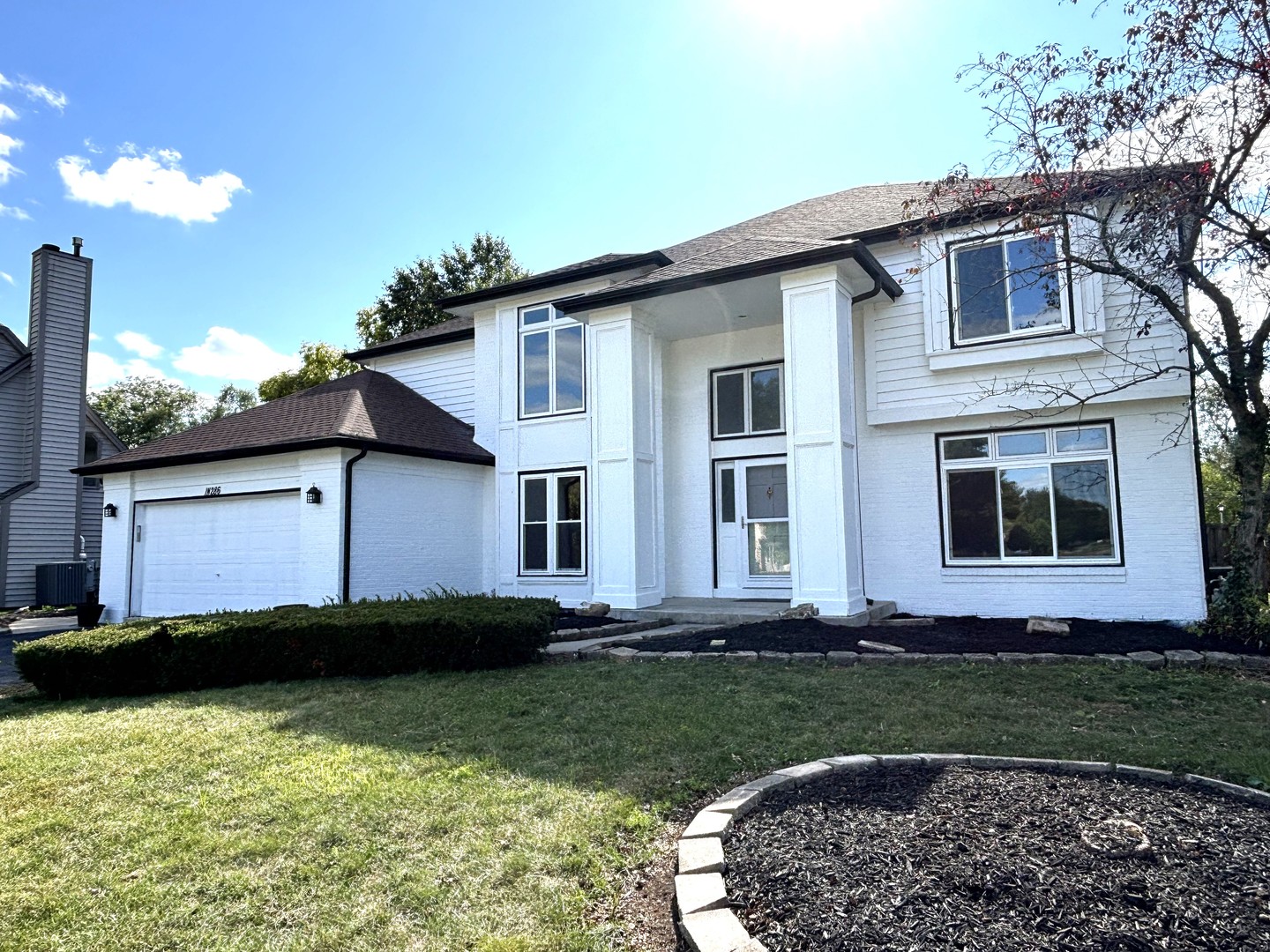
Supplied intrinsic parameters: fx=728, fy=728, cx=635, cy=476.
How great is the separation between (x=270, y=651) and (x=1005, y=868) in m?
6.88

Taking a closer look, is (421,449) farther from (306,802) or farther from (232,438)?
(306,802)

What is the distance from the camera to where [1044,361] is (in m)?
9.60

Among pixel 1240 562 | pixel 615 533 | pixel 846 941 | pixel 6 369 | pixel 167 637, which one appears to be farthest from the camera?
pixel 6 369

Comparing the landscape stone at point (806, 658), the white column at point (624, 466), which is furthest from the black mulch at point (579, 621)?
the landscape stone at point (806, 658)

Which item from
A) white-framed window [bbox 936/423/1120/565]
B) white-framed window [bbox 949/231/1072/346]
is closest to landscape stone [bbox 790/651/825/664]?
white-framed window [bbox 936/423/1120/565]

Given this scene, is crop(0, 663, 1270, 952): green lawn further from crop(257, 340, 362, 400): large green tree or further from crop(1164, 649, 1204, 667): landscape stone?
crop(257, 340, 362, 400): large green tree

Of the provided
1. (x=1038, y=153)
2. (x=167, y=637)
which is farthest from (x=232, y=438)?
(x=1038, y=153)

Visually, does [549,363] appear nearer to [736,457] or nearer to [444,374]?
[444,374]

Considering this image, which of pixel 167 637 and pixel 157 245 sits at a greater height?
pixel 157 245

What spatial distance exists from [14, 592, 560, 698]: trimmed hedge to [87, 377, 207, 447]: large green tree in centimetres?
4526

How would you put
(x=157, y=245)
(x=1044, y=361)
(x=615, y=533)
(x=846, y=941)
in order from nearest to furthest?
1. (x=846, y=941)
2. (x=1044, y=361)
3. (x=615, y=533)
4. (x=157, y=245)

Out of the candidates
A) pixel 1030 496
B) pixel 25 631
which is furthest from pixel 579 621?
pixel 25 631

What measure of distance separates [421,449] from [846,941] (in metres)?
10.7

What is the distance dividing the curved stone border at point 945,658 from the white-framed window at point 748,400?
507cm
